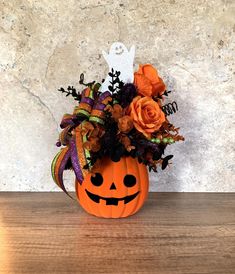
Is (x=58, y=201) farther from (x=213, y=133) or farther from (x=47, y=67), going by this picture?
(x=213, y=133)

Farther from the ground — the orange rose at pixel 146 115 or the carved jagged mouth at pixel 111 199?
the orange rose at pixel 146 115

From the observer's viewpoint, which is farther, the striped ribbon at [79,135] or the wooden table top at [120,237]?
the striped ribbon at [79,135]

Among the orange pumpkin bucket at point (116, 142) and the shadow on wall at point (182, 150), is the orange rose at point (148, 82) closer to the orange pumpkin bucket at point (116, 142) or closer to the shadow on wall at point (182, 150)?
the orange pumpkin bucket at point (116, 142)

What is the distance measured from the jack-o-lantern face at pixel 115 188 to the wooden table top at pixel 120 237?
30 millimetres

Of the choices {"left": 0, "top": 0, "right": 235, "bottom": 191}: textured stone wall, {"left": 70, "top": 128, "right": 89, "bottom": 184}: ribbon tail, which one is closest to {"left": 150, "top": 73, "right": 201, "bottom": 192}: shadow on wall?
{"left": 0, "top": 0, "right": 235, "bottom": 191}: textured stone wall

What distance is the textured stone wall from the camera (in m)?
1.09

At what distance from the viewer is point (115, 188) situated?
3.01ft

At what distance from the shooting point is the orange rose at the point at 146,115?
85 cm

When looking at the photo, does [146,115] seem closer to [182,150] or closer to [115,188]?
[115,188]

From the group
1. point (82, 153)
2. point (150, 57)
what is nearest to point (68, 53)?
point (150, 57)

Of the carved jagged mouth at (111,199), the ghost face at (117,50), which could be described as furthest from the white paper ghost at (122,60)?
the carved jagged mouth at (111,199)

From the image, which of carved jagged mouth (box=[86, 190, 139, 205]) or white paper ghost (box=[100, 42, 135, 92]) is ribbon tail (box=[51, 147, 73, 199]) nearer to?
carved jagged mouth (box=[86, 190, 139, 205])

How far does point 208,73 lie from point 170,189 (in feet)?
1.14

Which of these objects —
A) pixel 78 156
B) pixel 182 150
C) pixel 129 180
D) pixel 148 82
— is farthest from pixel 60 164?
pixel 182 150
